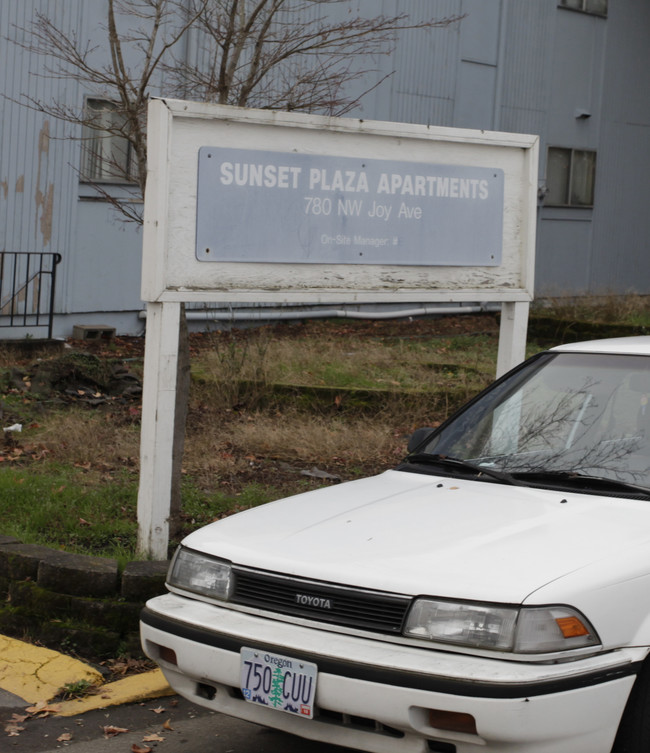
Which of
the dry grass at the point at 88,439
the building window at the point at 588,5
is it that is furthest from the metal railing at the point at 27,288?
the building window at the point at 588,5

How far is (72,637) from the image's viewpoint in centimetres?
523

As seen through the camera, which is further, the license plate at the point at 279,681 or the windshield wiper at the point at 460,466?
the windshield wiper at the point at 460,466

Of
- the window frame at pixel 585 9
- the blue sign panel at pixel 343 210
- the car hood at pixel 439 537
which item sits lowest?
the car hood at pixel 439 537

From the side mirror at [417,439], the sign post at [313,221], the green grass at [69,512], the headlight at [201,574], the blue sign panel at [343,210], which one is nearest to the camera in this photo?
the headlight at [201,574]

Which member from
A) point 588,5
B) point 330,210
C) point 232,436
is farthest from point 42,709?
point 588,5

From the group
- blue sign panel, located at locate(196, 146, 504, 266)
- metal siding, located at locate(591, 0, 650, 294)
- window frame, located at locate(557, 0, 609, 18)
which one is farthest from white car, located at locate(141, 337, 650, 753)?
metal siding, located at locate(591, 0, 650, 294)

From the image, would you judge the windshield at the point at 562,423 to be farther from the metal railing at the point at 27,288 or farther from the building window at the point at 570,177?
the building window at the point at 570,177

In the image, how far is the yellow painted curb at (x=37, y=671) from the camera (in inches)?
189

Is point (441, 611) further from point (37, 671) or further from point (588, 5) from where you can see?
point (588, 5)

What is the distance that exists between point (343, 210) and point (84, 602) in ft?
8.61

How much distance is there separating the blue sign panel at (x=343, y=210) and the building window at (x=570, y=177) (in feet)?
47.2

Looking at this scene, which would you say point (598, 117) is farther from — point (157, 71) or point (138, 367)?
point (138, 367)

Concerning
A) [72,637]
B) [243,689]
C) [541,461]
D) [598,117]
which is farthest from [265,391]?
[598,117]

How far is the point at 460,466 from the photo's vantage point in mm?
4652
